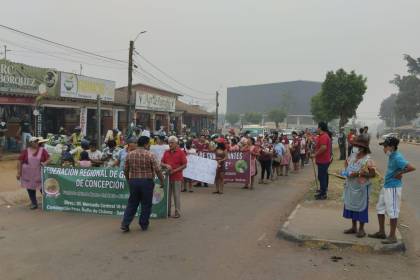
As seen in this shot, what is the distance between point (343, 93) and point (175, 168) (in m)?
29.7

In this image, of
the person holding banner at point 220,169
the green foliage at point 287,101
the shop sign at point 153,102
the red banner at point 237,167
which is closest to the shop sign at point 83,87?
the shop sign at point 153,102

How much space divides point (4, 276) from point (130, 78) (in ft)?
68.4

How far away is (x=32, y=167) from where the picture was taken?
10.1 metres

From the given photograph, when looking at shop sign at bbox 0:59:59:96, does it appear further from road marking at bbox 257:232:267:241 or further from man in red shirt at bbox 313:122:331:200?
road marking at bbox 257:232:267:241

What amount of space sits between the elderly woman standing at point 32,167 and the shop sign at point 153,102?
21.8 m

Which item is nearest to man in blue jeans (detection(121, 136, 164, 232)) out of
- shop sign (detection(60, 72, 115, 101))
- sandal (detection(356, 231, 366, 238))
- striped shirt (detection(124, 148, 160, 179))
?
striped shirt (detection(124, 148, 160, 179))

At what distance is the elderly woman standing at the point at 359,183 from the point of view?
7223 mm

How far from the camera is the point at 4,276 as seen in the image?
5.64 m

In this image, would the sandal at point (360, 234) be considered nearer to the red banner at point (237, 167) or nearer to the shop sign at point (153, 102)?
the red banner at point (237, 167)

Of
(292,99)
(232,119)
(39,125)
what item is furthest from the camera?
(292,99)

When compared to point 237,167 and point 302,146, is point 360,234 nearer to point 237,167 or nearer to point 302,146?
point 237,167

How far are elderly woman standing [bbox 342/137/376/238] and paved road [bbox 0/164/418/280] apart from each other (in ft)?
2.51

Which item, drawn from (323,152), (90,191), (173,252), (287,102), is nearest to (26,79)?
(90,191)

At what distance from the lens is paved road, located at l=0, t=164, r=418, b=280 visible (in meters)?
5.83
